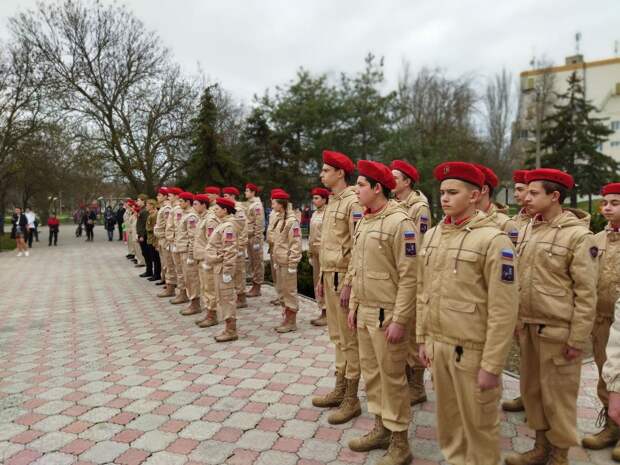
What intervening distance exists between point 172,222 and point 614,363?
875 cm

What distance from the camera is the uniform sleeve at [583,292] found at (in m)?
2.97

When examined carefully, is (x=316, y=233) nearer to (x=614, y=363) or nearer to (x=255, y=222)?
(x=255, y=222)

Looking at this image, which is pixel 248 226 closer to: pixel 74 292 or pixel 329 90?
pixel 74 292

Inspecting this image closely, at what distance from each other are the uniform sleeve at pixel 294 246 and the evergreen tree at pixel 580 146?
93.5 feet

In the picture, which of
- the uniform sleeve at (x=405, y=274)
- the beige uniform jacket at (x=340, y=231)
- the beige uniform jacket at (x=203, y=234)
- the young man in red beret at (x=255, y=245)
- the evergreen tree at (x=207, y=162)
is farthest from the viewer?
the evergreen tree at (x=207, y=162)

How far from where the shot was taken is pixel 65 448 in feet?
12.1

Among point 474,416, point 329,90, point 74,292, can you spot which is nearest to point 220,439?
point 474,416

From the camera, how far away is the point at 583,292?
3002 millimetres

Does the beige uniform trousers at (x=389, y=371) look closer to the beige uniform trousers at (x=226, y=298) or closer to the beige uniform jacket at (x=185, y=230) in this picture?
the beige uniform trousers at (x=226, y=298)

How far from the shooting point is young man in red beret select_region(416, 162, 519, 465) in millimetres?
2605

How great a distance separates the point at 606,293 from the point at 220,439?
331 centimetres

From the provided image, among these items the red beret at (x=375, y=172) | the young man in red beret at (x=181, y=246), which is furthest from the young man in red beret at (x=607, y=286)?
the young man in red beret at (x=181, y=246)

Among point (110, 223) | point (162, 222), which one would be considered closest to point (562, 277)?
point (162, 222)

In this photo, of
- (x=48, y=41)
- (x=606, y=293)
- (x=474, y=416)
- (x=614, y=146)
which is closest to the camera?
(x=474, y=416)
